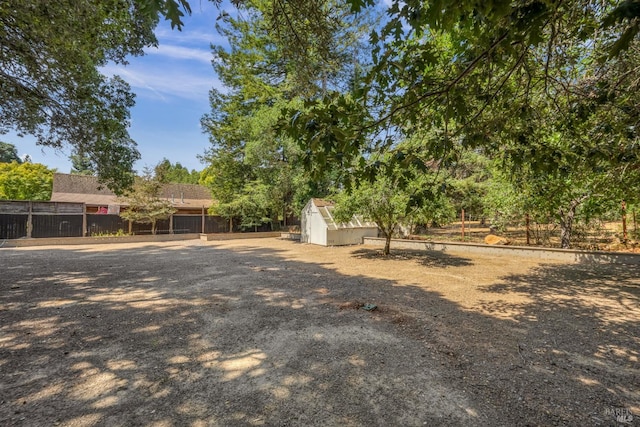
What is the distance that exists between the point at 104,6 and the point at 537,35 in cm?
720

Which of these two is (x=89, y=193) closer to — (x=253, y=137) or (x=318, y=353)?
(x=253, y=137)

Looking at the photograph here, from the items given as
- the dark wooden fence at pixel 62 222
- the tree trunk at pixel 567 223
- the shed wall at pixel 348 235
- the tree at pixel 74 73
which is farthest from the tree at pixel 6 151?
the tree trunk at pixel 567 223

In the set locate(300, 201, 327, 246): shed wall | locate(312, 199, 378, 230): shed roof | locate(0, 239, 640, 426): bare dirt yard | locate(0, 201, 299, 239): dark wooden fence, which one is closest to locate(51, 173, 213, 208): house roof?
locate(0, 201, 299, 239): dark wooden fence

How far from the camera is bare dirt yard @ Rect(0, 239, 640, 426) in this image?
2.32 m

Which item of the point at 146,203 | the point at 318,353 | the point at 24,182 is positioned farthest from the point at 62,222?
the point at 318,353

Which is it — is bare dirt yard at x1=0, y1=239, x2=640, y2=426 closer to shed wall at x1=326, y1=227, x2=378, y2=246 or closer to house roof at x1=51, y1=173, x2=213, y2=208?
shed wall at x1=326, y1=227, x2=378, y2=246

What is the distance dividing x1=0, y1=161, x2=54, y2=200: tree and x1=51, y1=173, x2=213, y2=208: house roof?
7.86 m

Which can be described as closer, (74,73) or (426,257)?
(74,73)

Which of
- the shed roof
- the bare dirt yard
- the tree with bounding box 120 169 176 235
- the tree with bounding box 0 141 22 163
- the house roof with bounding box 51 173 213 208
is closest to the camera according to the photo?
the bare dirt yard

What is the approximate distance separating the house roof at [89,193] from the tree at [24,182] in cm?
786

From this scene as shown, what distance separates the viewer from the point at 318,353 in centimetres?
331

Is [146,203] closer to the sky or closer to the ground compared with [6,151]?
closer to the ground

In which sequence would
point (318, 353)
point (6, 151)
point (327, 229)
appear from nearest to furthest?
point (318, 353) < point (327, 229) < point (6, 151)

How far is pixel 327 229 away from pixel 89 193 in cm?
2085
